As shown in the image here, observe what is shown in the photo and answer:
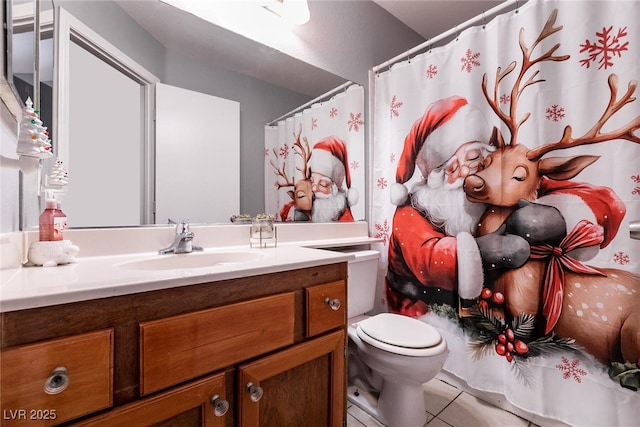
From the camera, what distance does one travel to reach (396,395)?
127cm

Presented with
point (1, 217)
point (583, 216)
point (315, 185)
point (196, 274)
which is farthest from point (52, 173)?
point (583, 216)

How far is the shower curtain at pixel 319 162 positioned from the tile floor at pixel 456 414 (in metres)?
1.05

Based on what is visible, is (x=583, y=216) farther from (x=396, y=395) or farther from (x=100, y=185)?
(x=100, y=185)

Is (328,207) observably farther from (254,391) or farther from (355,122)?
(254,391)

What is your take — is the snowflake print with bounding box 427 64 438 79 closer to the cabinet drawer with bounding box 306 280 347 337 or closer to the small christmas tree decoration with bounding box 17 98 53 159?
the cabinet drawer with bounding box 306 280 347 337

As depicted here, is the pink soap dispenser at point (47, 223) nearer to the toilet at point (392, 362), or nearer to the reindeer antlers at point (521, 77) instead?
the toilet at point (392, 362)

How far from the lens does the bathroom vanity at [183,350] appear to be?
0.52 m

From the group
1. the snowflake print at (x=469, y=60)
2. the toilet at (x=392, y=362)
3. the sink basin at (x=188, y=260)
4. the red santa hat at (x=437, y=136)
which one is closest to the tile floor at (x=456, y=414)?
the toilet at (x=392, y=362)

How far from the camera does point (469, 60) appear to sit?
1474 millimetres

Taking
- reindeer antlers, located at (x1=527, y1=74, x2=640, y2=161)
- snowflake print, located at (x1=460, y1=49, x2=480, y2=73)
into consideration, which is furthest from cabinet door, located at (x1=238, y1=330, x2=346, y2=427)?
snowflake print, located at (x1=460, y1=49, x2=480, y2=73)

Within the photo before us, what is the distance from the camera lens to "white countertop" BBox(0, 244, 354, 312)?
1.71 ft

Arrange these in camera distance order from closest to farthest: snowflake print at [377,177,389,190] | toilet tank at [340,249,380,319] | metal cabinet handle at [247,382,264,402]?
metal cabinet handle at [247,382,264,402] → toilet tank at [340,249,380,319] → snowflake print at [377,177,389,190]

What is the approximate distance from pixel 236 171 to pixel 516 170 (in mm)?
1328

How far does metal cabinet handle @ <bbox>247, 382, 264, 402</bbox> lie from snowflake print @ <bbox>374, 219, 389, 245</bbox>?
1.25 m
